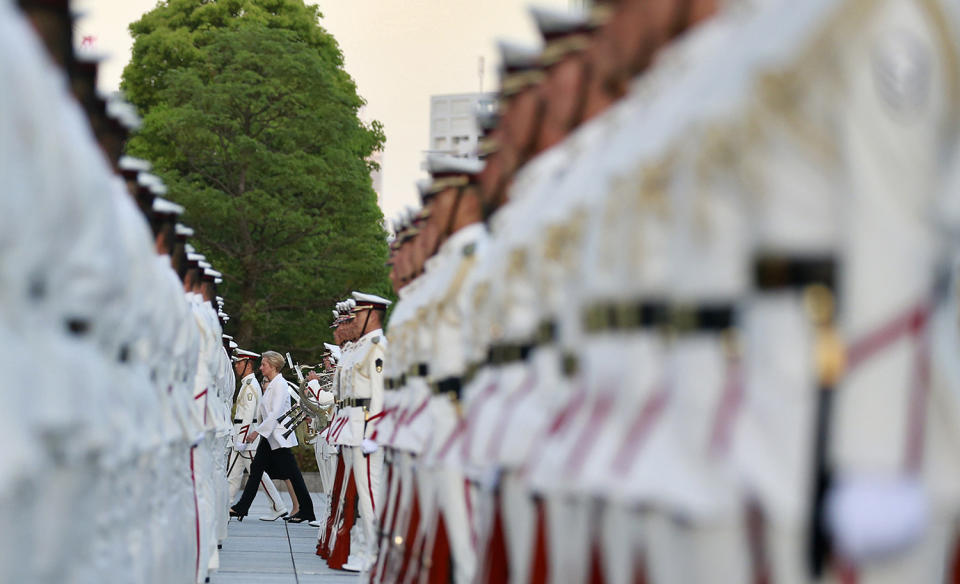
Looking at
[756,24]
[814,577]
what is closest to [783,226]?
[756,24]

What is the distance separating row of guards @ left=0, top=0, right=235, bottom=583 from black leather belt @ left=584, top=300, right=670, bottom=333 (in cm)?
140

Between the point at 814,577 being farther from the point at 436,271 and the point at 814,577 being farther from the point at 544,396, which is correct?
the point at 436,271

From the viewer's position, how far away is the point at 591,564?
459 centimetres

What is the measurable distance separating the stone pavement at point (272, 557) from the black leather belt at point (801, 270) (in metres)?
9.89

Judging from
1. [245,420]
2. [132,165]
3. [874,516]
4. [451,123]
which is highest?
[451,123]

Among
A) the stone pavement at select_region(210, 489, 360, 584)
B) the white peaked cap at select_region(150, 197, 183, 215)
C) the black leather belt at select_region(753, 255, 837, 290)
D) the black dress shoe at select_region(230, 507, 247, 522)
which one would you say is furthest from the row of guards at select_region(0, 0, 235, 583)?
the black dress shoe at select_region(230, 507, 247, 522)

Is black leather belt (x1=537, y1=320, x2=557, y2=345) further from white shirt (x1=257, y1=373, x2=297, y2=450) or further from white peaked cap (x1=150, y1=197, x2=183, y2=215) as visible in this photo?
white shirt (x1=257, y1=373, x2=297, y2=450)

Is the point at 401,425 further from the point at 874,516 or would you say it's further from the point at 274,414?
the point at 274,414

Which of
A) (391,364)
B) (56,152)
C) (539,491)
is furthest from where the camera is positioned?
(391,364)

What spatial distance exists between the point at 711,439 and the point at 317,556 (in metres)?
12.6

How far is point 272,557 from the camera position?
1559 centimetres

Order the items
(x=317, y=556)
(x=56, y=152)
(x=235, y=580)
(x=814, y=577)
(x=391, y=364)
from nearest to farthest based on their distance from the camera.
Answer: (x=814, y=577)
(x=56, y=152)
(x=391, y=364)
(x=235, y=580)
(x=317, y=556)

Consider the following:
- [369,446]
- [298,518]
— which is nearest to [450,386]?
[369,446]

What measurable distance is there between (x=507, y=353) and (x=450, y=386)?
1505 millimetres
